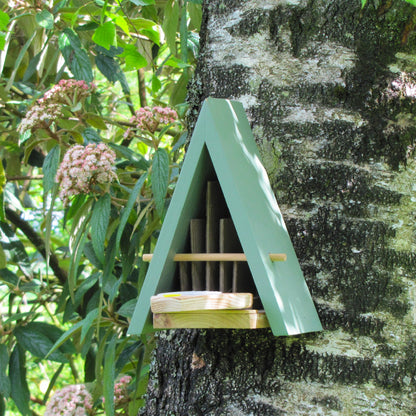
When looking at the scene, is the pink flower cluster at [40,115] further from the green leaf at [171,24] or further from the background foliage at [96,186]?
the green leaf at [171,24]

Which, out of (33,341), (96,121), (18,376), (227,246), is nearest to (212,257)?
(227,246)

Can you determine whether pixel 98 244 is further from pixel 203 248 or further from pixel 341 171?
pixel 341 171

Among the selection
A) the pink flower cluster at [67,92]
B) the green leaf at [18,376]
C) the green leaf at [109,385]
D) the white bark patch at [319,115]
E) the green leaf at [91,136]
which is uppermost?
the pink flower cluster at [67,92]

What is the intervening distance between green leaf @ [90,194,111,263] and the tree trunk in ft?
1.13

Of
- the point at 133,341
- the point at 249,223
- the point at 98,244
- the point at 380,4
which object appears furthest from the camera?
the point at 133,341

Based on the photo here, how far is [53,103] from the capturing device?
144cm

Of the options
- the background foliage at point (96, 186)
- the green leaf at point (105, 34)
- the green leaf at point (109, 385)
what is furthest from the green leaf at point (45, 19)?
the green leaf at point (109, 385)

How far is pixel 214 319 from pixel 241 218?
0.54 ft

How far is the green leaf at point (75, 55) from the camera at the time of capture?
63.2 inches

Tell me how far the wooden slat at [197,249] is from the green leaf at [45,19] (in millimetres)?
780

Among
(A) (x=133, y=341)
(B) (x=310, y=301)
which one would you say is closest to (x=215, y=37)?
(B) (x=310, y=301)

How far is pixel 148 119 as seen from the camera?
1438 millimetres

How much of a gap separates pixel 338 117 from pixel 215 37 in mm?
295

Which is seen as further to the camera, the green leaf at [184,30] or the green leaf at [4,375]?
the green leaf at [4,375]
